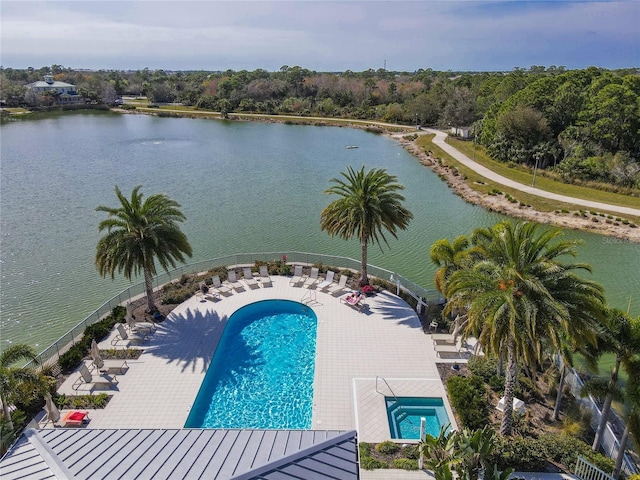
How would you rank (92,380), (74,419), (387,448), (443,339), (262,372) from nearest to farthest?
(387,448)
(74,419)
(92,380)
(262,372)
(443,339)

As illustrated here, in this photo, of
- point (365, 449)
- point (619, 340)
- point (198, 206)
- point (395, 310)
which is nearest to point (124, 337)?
point (365, 449)

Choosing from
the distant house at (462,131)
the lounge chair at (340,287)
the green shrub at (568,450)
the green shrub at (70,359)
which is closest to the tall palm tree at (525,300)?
the green shrub at (568,450)

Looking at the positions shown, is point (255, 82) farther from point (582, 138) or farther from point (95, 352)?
point (95, 352)

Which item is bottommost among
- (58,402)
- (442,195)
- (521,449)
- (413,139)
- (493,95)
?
(58,402)

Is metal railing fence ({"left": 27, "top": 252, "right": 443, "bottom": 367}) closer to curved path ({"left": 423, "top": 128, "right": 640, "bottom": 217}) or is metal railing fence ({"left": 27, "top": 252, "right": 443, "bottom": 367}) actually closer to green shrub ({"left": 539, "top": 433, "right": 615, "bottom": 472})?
green shrub ({"left": 539, "top": 433, "right": 615, "bottom": 472})

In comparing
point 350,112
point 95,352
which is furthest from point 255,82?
point 95,352

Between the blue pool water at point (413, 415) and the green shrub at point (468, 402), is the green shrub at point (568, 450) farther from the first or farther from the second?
the blue pool water at point (413, 415)

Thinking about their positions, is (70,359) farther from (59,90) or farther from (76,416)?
(59,90)
